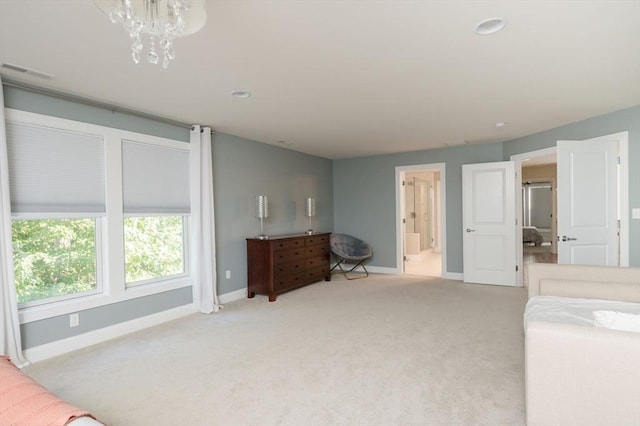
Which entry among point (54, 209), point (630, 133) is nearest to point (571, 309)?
point (630, 133)

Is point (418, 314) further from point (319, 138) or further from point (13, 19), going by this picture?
point (13, 19)

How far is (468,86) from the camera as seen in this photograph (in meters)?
3.08

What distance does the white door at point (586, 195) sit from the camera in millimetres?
3932

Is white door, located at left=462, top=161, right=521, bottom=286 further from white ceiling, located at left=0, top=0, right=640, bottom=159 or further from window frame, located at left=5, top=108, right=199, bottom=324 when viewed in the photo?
window frame, located at left=5, top=108, right=199, bottom=324

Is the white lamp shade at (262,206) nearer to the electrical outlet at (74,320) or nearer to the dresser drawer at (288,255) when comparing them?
the dresser drawer at (288,255)

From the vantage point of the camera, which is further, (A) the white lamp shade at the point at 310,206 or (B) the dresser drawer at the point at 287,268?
(A) the white lamp shade at the point at 310,206

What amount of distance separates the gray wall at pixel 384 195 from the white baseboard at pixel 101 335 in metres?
3.84

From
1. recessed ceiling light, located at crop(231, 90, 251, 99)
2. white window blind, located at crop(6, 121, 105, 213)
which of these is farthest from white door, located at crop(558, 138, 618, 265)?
white window blind, located at crop(6, 121, 105, 213)

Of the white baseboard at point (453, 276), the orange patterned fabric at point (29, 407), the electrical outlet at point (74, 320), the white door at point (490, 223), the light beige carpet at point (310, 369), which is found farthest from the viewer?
the white baseboard at point (453, 276)

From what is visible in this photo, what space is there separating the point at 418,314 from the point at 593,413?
253cm

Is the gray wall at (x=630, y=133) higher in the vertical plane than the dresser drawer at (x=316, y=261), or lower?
higher

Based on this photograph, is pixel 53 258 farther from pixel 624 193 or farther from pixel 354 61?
pixel 624 193

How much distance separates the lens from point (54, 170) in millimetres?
3096

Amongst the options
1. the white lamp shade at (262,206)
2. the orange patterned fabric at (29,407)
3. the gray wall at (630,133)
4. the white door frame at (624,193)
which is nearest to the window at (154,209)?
the white lamp shade at (262,206)
